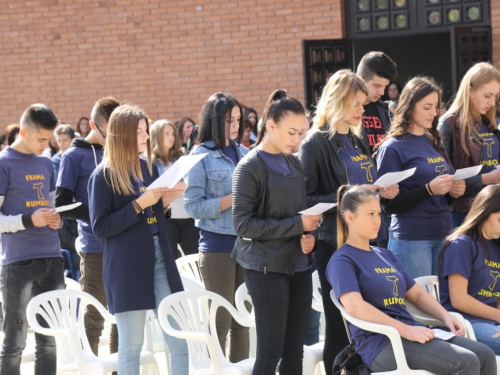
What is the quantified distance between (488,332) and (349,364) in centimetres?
86

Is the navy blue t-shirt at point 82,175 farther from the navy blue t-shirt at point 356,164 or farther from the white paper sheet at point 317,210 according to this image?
the white paper sheet at point 317,210

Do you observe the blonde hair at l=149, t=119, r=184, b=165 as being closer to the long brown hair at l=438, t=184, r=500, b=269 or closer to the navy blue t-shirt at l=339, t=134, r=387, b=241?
the navy blue t-shirt at l=339, t=134, r=387, b=241

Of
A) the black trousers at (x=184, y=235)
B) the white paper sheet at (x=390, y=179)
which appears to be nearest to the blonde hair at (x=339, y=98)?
the white paper sheet at (x=390, y=179)

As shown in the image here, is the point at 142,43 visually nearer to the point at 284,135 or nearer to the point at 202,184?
the point at 202,184

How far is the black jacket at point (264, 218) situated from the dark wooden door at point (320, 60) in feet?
21.9

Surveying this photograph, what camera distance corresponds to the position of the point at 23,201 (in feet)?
16.9

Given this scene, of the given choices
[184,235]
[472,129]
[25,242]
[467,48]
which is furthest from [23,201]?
[467,48]

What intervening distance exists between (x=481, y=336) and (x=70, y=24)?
31.2ft

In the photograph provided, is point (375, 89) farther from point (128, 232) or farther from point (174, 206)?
point (174, 206)

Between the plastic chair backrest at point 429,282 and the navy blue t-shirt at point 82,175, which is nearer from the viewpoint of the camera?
the plastic chair backrest at point 429,282

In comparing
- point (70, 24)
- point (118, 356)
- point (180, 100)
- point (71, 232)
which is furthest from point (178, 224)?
point (70, 24)

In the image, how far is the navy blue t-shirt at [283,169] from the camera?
170 inches

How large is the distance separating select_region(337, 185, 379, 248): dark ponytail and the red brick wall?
7.17m

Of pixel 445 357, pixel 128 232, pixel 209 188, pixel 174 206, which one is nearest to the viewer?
pixel 445 357
